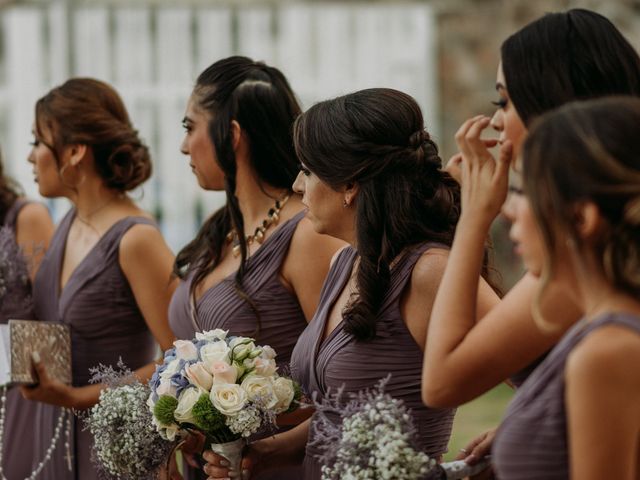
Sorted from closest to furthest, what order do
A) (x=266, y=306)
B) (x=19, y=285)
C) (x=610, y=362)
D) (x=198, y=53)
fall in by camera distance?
(x=610, y=362) < (x=266, y=306) < (x=19, y=285) < (x=198, y=53)

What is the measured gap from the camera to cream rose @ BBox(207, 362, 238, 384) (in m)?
3.47

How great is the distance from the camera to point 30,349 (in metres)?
4.64

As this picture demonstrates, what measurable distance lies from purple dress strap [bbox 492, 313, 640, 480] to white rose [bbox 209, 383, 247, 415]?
109 cm

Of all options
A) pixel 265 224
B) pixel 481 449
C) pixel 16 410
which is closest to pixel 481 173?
pixel 481 449

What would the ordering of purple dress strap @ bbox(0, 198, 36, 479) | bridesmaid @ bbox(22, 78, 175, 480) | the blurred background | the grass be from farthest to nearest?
the blurred background
the grass
purple dress strap @ bbox(0, 198, 36, 479)
bridesmaid @ bbox(22, 78, 175, 480)

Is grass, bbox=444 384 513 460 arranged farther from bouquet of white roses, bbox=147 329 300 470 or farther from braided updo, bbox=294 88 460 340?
braided updo, bbox=294 88 460 340

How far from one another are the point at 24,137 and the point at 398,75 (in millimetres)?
4101

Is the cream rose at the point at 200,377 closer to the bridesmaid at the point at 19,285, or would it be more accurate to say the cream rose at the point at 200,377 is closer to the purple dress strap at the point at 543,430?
the purple dress strap at the point at 543,430

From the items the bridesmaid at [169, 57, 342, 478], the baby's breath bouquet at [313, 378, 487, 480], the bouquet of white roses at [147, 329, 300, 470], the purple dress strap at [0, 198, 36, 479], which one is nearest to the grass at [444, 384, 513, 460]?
the purple dress strap at [0, 198, 36, 479]

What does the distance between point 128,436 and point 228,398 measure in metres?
0.41

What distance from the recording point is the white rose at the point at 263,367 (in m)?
3.55

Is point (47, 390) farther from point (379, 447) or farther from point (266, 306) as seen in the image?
point (379, 447)

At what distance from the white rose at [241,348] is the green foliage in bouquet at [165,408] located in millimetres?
213

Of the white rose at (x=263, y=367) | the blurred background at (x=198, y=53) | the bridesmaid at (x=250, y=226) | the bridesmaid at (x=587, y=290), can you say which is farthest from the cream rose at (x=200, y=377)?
the blurred background at (x=198, y=53)
